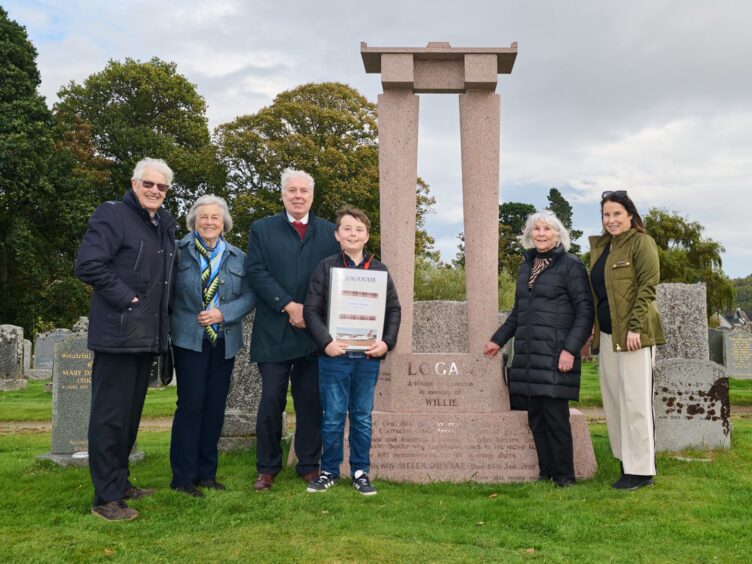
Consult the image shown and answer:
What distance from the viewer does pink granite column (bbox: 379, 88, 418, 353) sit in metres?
5.61

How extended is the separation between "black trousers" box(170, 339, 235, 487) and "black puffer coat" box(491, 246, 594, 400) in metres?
2.25

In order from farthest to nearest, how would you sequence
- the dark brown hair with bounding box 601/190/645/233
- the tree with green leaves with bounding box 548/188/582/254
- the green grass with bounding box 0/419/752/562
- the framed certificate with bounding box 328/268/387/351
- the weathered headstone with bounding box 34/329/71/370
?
1. the tree with green leaves with bounding box 548/188/582/254
2. the weathered headstone with bounding box 34/329/71/370
3. the dark brown hair with bounding box 601/190/645/233
4. the framed certificate with bounding box 328/268/387/351
5. the green grass with bounding box 0/419/752/562

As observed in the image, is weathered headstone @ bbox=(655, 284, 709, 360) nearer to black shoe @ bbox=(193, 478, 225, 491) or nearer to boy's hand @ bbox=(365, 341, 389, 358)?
boy's hand @ bbox=(365, 341, 389, 358)

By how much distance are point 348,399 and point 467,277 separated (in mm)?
1648

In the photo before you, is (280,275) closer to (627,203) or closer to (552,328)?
(552,328)

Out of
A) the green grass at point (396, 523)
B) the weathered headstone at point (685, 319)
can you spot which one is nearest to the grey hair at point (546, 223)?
the green grass at point (396, 523)

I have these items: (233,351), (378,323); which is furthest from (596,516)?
(233,351)

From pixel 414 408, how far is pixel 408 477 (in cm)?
59

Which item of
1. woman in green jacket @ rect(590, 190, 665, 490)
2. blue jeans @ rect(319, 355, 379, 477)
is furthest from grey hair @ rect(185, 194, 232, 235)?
woman in green jacket @ rect(590, 190, 665, 490)

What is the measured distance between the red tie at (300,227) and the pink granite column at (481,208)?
1.51 metres

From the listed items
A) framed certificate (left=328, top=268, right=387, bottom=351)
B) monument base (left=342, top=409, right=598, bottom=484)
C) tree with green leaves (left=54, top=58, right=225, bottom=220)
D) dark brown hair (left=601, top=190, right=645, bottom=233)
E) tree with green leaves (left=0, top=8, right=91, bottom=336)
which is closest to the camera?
framed certificate (left=328, top=268, right=387, bottom=351)

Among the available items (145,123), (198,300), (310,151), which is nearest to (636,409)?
(198,300)

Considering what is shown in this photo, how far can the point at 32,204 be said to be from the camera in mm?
20969

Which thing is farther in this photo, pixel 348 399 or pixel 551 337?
pixel 551 337
